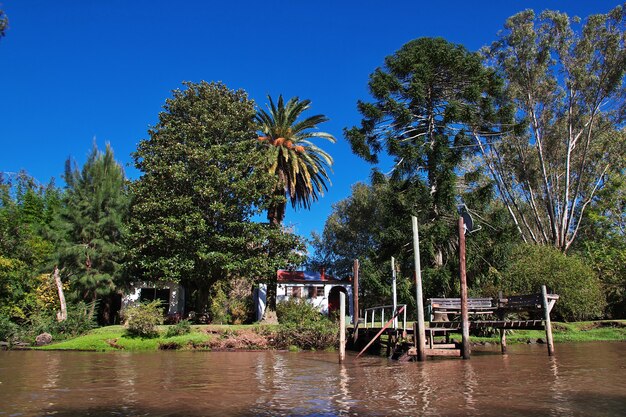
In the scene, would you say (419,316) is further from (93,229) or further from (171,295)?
(171,295)

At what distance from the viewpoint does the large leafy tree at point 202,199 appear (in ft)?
102

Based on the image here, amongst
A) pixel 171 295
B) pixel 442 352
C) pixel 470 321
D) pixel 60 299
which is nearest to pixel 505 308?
pixel 470 321

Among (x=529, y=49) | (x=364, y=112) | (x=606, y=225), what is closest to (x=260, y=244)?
(x=364, y=112)

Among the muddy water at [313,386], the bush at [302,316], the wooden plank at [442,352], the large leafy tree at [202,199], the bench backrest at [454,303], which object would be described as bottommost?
the muddy water at [313,386]

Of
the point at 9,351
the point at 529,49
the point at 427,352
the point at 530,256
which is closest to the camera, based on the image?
the point at 427,352

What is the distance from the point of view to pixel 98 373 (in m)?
16.9

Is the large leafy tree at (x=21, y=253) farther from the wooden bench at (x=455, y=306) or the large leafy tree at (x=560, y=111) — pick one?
the large leafy tree at (x=560, y=111)

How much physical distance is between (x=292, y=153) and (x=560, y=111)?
23252 mm

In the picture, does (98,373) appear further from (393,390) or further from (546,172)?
(546,172)

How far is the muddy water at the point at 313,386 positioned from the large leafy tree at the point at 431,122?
37.5 ft

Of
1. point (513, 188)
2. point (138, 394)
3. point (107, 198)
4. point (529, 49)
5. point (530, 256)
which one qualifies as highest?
point (529, 49)

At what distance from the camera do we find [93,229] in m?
32.6

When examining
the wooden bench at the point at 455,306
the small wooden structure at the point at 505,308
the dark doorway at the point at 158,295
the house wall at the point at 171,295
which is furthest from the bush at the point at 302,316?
the dark doorway at the point at 158,295

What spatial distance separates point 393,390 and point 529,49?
34774 mm
